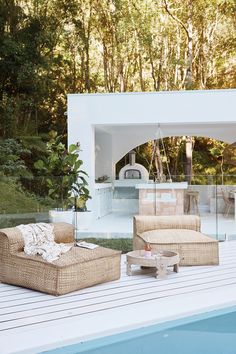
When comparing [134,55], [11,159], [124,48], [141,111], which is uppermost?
[124,48]

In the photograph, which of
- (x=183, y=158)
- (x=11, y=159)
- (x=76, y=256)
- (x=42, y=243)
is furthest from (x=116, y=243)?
(x=183, y=158)

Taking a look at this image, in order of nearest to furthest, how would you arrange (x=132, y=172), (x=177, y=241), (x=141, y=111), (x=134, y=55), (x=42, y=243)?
1. (x=42, y=243)
2. (x=177, y=241)
3. (x=141, y=111)
4. (x=132, y=172)
5. (x=134, y=55)

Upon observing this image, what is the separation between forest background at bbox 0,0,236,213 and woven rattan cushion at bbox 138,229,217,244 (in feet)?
39.2

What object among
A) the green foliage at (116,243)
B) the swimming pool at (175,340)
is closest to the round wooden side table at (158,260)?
the swimming pool at (175,340)

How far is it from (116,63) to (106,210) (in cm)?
1058

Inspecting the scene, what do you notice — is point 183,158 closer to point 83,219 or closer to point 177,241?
point 83,219

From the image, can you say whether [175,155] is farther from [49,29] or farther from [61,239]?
[61,239]

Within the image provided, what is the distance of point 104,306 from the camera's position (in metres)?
4.49

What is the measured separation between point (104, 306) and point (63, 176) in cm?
522

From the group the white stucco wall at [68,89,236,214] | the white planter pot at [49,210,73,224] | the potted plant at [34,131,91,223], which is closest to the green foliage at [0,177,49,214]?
the white planter pot at [49,210,73,224]

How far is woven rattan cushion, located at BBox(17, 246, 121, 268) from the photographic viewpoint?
483 centimetres

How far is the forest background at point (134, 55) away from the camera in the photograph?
1858 cm

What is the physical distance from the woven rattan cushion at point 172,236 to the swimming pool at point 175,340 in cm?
181

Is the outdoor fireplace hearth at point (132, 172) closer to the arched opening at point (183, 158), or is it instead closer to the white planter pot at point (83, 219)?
the white planter pot at point (83, 219)
